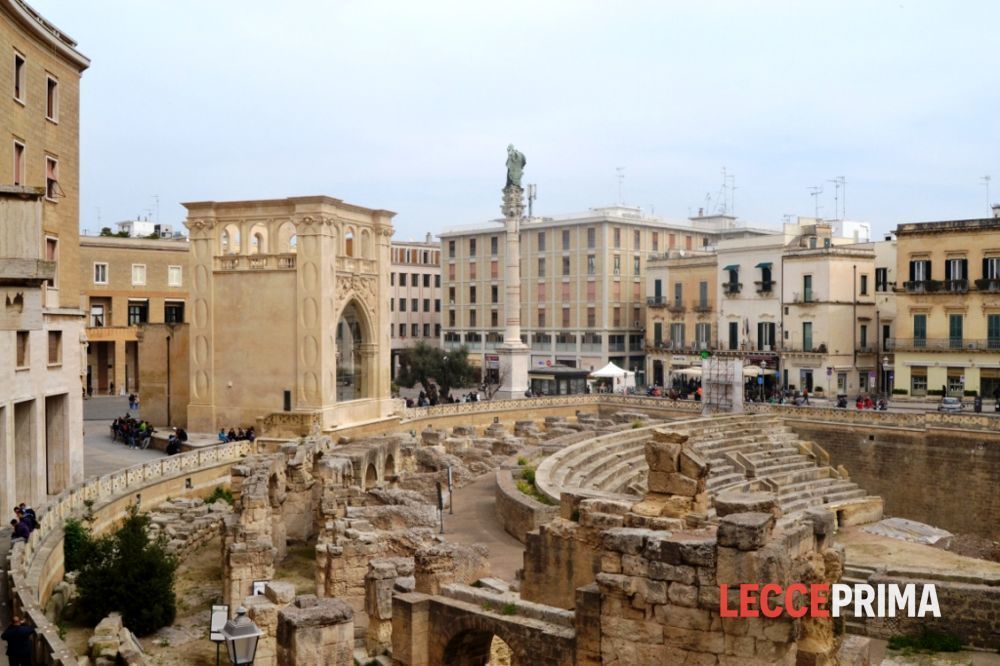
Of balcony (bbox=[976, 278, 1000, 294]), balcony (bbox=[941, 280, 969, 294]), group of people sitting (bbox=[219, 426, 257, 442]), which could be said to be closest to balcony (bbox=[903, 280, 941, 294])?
balcony (bbox=[941, 280, 969, 294])

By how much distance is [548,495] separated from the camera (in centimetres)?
2434

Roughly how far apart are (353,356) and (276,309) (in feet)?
13.1

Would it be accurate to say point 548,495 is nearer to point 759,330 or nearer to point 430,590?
point 430,590

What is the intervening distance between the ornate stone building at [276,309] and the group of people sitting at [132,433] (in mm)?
2429

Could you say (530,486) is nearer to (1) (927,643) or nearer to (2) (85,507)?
(2) (85,507)

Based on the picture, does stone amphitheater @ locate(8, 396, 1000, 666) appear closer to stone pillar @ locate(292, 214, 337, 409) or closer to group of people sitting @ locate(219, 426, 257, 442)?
group of people sitting @ locate(219, 426, 257, 442)

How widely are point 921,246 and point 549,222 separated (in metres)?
27.8

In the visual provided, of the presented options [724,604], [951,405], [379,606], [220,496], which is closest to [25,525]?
[379,606]

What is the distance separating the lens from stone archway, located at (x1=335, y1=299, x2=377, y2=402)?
3875 centimetres

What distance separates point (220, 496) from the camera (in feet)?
94.5

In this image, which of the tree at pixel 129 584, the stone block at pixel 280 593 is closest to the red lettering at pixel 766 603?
the stone block at pixel 280 593

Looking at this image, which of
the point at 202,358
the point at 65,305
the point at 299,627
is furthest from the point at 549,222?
the point at 299,627

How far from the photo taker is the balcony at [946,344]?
43.6 metres

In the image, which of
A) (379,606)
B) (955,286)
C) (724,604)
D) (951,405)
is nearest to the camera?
(724,604)
